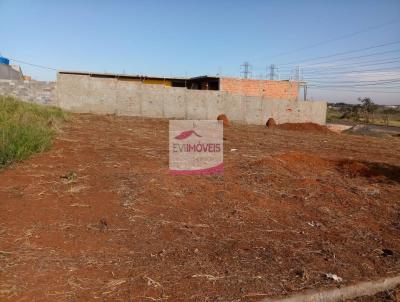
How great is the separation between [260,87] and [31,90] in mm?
17470

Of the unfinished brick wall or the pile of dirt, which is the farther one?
the unfinished brick wall

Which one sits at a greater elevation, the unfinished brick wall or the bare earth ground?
the unfinished brick wall

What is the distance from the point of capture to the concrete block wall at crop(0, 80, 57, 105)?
17.2m

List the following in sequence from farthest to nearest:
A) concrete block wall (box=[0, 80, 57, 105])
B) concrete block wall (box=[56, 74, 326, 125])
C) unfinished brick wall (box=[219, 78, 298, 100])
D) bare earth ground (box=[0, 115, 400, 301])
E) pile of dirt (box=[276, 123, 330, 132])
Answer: unfinished brick wall (box=[219, 78, 298, 100]) < pile of dirt (box=[276, 123, 330, 132]) < concrete block wall (box=[56, 74, 326, 125]) < concrete block wall (box=[0, 80, 57, 105]) < bare earth ground (box=[0, 115, 400, 301])

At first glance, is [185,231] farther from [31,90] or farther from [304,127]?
[304,127]

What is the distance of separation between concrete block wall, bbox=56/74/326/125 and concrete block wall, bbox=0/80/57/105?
1.58 feet

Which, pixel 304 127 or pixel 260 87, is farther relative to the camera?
pixel 260 87

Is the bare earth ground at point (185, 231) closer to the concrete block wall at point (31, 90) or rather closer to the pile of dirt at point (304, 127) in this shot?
the concrete block wall at point (31, 90)

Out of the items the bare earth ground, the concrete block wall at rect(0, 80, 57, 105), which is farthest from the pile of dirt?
the bare earth ground

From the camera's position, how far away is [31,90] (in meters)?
17.7

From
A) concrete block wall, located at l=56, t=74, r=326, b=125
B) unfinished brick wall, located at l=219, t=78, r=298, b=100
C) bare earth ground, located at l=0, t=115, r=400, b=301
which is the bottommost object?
bare earth ground, located at l=0, t=115, r=400, b=301

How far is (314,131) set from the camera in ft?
64.1

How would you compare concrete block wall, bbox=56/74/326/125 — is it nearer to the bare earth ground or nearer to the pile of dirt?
the pile of dirt

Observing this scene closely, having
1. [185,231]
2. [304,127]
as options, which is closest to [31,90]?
[304,127]
